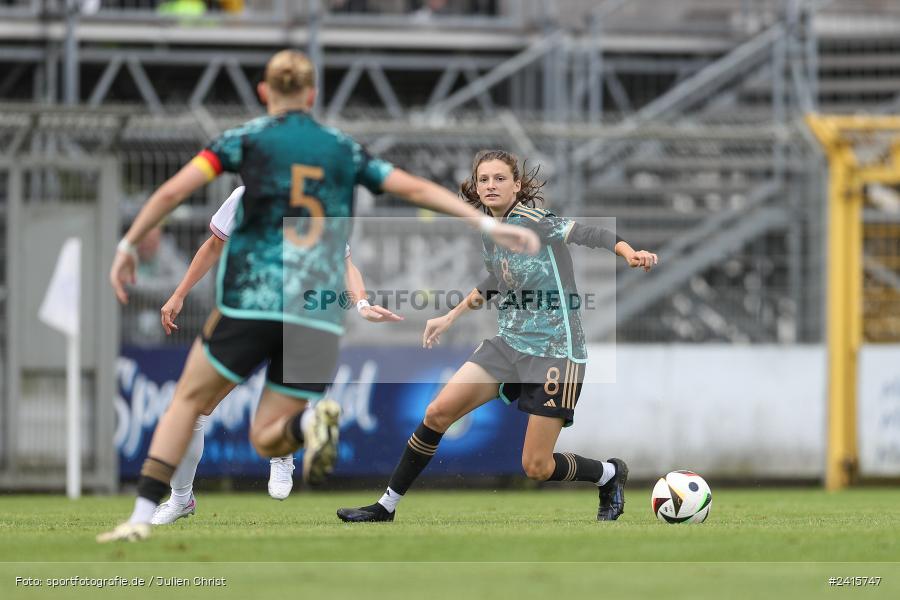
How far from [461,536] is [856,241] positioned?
9.39 m

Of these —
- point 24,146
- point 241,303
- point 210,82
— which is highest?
point 210,82

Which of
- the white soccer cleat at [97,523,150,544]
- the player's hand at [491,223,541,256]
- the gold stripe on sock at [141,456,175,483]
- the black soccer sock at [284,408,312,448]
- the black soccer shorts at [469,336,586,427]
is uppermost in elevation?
the player's hand at [491,223,541,256]

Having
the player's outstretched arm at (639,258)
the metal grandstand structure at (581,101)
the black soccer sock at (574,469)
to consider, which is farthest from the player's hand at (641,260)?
the metal grandstand structure at (581,101)

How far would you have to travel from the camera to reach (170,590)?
5496 millimetres

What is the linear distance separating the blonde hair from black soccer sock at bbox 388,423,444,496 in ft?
7.73

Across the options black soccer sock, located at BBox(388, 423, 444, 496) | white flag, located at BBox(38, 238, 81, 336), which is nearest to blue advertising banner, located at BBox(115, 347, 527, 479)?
white flag, located at BBox(38, 238, 81, 336)

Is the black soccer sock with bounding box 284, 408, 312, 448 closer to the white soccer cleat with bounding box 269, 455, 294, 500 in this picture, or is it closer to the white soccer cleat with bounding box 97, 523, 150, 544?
the white soccer cleat with bounding box 97, 523, 150, 544

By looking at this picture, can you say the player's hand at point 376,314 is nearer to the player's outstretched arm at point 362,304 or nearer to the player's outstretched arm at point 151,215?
the player's outstretched arm at point 362,304

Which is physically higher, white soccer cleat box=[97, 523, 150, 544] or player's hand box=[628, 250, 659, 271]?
A: player's hand box=[628, 250, 659, 271]

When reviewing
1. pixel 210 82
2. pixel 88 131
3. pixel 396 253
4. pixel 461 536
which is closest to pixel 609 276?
pixel 396 253

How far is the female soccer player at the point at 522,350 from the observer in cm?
849

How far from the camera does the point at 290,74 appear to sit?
6809mm

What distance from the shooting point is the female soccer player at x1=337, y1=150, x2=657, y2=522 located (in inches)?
334

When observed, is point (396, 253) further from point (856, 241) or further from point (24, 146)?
point (856, 241)
